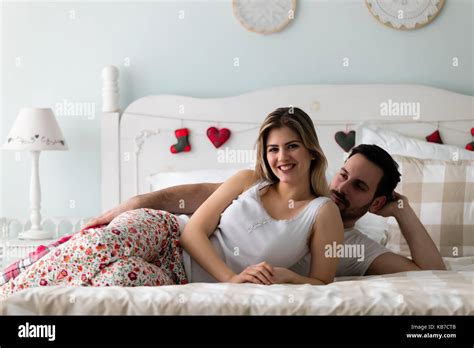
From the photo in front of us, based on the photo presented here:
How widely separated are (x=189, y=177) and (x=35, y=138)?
0.74 m

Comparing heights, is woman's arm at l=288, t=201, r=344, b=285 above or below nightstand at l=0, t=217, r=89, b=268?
above

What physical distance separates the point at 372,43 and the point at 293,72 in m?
0.39

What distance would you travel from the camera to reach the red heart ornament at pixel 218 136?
3.07 meters

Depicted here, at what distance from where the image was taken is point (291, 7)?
316cm

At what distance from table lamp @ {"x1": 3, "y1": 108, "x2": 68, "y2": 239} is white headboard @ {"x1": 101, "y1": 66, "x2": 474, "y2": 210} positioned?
0.77 feet

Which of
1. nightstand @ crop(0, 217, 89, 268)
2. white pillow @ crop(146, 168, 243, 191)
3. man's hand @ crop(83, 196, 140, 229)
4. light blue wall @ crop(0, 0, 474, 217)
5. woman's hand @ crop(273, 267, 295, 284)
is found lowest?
nightstand @ crop(0, 217, 89, 268)

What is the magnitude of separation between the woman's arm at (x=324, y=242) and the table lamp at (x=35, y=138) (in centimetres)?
157

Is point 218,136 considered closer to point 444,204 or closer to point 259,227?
point 444,204

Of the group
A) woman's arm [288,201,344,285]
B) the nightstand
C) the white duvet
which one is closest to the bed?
the nightstand

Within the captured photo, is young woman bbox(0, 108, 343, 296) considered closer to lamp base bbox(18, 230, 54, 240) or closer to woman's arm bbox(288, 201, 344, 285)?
woman's arm bbox(288, 201, 344, 285)

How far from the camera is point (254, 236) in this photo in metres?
1.92

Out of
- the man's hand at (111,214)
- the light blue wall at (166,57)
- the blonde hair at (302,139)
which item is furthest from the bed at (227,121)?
the blonde hair at (302,139)

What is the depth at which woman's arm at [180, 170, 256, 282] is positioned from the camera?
1.85 m
